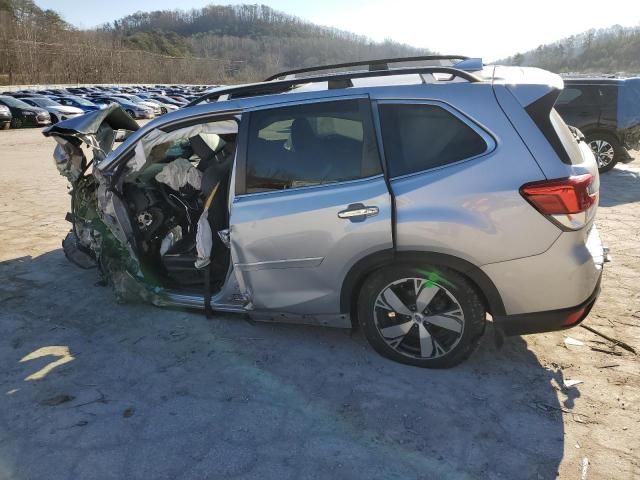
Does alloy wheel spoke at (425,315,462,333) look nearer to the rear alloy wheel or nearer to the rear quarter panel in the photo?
the rear quarter panel

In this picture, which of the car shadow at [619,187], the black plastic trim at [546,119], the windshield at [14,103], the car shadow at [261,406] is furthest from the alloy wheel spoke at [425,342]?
the windshield at [14,103]

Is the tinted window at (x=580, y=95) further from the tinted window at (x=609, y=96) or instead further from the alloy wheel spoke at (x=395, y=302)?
the alloy wheel spoke at (x=395, y=302)

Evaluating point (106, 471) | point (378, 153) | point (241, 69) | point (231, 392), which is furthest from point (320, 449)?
point (241, 69)

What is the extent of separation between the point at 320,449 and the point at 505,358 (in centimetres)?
148

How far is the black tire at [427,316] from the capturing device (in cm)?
295

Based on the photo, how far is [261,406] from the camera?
2.88 m

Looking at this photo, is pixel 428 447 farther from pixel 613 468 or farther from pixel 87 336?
pixel 87 336

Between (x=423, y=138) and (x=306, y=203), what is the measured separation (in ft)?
2.71

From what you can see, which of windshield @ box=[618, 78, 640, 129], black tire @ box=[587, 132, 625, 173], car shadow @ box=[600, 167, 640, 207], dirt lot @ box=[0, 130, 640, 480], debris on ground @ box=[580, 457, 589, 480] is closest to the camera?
debris on ground @ box=[580, 457, 589, 480]

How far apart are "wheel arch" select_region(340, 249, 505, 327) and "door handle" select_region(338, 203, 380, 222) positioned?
0.24 meters

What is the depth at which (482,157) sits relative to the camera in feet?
9.08

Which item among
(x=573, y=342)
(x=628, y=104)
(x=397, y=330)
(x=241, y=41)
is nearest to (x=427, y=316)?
(x=397, y=330)

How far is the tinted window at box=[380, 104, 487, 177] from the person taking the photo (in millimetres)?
2834

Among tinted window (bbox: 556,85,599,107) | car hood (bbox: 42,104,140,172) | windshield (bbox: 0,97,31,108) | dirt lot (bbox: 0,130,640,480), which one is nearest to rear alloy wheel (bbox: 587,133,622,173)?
tinted window (bbox: 556,85,599,107)
